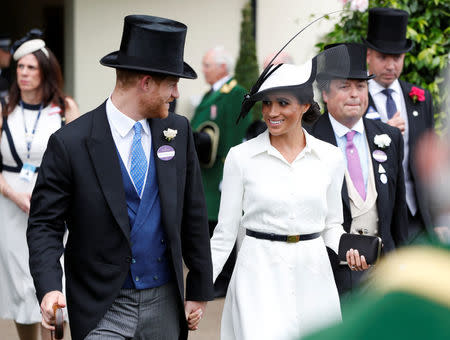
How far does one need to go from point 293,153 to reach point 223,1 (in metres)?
6.56

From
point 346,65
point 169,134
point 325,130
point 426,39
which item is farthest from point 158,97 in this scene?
point 426,39

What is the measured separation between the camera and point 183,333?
410 centimetres

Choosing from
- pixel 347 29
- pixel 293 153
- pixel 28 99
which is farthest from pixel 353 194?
pixel 347 29

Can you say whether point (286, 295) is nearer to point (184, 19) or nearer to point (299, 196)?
point (299, 196)

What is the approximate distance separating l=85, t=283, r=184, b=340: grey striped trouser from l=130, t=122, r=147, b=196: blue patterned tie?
432 mm

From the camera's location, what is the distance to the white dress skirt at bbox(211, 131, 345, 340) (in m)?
4.56

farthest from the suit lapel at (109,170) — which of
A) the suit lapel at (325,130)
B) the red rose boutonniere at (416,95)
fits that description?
the red rose boutonniere at (416,95)

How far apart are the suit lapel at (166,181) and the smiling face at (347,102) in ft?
5.58

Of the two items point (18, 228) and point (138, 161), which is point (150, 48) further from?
point (18, 228)

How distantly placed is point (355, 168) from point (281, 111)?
36.4 inches

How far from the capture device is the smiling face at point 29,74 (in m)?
6.33

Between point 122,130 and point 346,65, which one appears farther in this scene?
point 346,65

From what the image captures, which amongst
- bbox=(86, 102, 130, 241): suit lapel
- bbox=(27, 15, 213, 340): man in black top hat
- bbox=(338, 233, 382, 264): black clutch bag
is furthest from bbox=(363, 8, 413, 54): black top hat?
bbox=(86, 102, 130, 241): suit lapel

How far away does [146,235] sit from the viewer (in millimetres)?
3811
